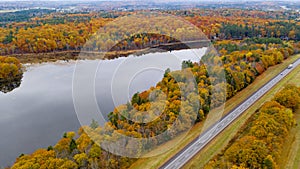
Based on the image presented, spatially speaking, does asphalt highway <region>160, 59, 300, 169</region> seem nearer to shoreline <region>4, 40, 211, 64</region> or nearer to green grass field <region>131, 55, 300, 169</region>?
green grass field <region>131, 55, 300, 169</region>

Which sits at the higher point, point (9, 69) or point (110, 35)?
point (110, 35)

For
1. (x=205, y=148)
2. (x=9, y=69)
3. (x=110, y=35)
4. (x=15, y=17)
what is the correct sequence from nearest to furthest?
(x=205, y=148), (x=9, y=69), (x=110, y=35), (x=15, y=17)

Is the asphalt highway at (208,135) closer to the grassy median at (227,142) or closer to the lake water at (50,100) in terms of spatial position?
the grassy median at (227,142)

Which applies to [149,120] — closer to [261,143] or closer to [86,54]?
[261,143]

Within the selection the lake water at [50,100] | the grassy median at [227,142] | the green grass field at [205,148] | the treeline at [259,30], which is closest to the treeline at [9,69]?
the lake water at [50,100]

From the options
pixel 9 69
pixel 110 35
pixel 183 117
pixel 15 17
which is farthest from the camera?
pixel 15 17

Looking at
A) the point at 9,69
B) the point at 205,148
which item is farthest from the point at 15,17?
the point at 205,148

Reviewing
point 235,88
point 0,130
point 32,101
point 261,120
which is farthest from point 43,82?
point 261,120

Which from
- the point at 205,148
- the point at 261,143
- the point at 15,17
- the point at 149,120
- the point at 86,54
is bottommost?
the point at 205,148
